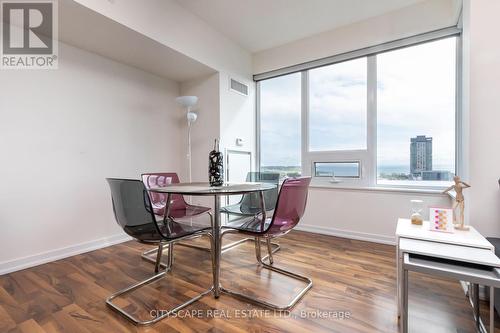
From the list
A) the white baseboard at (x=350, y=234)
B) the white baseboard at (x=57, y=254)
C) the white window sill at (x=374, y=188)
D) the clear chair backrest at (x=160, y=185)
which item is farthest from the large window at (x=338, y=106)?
the white baseboard at (x=57, y=254)

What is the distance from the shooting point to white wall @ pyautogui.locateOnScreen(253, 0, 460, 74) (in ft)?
8.52

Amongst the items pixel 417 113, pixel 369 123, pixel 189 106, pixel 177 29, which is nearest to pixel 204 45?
pixel 177 29

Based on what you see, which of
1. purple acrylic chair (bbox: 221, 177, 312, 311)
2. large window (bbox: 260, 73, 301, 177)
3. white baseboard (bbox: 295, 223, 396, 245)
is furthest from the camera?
large window (bbox: 260, 73, 301, 177)

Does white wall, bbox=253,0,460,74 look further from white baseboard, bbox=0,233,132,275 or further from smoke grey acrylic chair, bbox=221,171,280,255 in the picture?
white baseboard, bbox=0,233,132,275

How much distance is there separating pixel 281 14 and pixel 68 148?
2.90m

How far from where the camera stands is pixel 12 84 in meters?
2.21

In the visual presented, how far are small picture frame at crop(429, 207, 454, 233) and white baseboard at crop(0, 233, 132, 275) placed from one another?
3.20m

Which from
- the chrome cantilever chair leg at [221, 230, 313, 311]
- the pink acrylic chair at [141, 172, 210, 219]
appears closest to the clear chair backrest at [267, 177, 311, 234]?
the chrome cantilever chair leg at [221, 230, 313, 311]

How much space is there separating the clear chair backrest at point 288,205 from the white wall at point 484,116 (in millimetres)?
1224

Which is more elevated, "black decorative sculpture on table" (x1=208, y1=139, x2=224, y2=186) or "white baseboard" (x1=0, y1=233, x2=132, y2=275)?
"black decorative sculpture on table" (x1=208, y1=139, x2=224, y2=186)

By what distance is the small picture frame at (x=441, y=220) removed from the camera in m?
1.51

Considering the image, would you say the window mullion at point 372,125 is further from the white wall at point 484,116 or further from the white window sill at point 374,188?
the white wall at point 484,116

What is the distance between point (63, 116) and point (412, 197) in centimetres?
393

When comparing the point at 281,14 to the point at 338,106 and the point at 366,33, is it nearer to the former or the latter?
the point at 366,33
